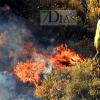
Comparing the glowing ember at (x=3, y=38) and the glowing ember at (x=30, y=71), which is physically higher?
the glowing ember at (x=3, y=38)

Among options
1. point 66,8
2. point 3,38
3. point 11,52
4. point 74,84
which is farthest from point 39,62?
point 66,8

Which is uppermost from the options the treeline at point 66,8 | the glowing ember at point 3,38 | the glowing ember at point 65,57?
the treeline at point 66,8

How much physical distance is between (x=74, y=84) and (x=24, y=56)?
8.14 feet

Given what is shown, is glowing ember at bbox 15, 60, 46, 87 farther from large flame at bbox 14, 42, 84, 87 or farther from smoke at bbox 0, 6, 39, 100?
smoke at bbox 0, 6, 39, 100

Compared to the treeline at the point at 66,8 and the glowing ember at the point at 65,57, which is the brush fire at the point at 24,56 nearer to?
the glowing ember at the point at 65,57

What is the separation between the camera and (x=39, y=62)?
34.6 ft

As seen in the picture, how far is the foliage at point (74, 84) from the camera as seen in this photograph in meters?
8.99

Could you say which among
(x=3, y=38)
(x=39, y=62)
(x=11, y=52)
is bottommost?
(x=39, y=62)

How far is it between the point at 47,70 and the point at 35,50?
107 centimetres

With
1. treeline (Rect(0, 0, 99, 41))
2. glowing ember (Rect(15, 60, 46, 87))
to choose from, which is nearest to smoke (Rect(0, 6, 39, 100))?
glowing ember (Rect(15, 60, 46, 87))

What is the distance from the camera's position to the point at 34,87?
9.88 m

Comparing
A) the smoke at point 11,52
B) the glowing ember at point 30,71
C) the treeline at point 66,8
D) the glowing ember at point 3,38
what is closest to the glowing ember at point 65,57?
the glowing ember at point 30,71

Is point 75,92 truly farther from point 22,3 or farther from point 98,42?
point 22,3

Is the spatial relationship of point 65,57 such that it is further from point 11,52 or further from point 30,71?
point 11,52
